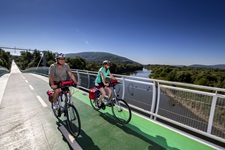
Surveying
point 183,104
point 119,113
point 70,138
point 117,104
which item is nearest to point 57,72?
point 70,138

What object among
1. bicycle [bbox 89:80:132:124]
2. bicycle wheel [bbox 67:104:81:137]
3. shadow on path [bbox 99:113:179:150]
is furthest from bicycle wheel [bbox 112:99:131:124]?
bicycle wheel [bbox 67:104:81:137]

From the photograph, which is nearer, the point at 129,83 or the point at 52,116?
the point at 52,116

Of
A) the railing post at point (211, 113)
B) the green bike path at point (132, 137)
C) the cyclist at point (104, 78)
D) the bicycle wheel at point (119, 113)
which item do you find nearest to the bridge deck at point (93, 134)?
the green bike path at point (132, 137)

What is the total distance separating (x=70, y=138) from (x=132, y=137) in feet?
4.77

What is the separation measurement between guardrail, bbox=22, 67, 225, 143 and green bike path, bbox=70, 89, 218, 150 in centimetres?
36

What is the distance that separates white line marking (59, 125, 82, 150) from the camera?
8.33 feet

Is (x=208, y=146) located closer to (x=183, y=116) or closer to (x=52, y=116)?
(x=183, y=116)

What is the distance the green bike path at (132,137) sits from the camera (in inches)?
101

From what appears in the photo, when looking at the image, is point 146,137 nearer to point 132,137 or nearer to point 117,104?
point 132,137

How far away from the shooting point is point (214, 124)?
274 centimetres

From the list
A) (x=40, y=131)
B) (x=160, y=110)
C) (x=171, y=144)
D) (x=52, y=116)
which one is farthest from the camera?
(x=52, y=116)

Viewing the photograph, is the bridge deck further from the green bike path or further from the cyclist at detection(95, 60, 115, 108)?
the cyclist at detection(95, 60, 115, 108)

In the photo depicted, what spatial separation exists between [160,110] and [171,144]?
3.77ft

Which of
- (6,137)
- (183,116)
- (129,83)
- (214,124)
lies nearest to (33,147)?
(6,137)
